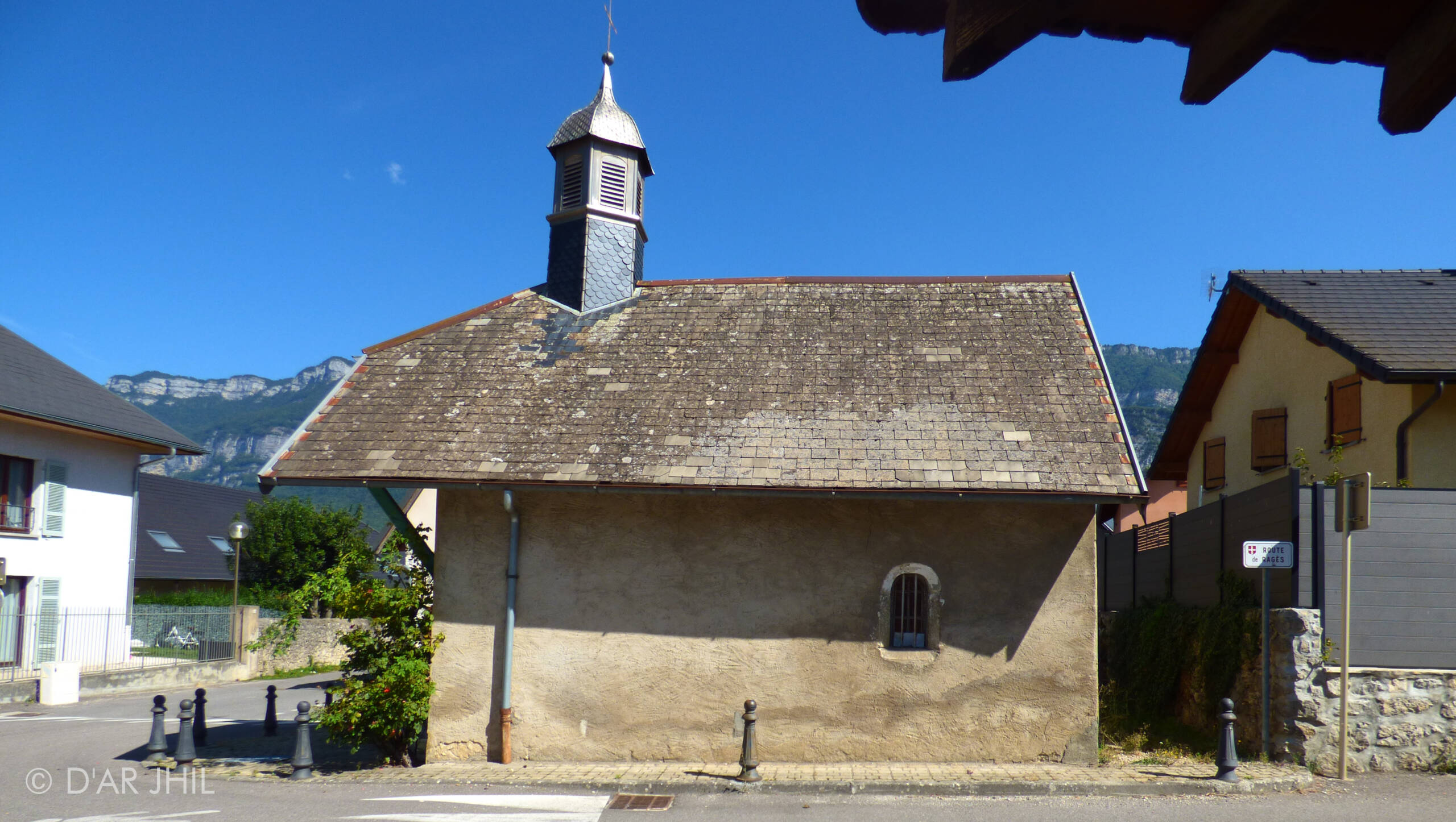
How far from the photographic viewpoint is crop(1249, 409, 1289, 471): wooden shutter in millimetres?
17156

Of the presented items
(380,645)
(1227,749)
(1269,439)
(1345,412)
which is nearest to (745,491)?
(380,645)

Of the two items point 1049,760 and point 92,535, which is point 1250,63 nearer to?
point 1049,760

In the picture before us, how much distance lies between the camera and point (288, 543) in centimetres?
3012

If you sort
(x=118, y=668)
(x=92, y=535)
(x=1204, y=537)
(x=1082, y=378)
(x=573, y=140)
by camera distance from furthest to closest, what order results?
1. (x=92, y=535)
2. (x=118, y=668)
3. (x=573, y=140)
4. (x=1204, y=537)
5. (x=1082, y=378)

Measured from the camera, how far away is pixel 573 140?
47.2ft

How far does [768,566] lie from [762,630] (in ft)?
2.37

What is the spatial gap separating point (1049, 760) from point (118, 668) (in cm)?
1982

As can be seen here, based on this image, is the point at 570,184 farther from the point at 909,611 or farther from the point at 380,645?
the point at 909,611

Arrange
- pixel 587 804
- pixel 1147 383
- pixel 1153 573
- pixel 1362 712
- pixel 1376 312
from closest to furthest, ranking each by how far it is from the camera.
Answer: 1. pixel 587 804
2. pixel 1362 712
3. pixel 1153 573
4. pixel 1376 312
5. pixel 1147 383

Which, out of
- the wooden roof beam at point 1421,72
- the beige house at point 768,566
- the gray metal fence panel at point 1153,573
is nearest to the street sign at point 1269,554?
the beige house at point 768,566

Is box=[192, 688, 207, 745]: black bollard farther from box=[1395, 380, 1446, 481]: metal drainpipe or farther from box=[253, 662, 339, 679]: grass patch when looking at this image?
box=[1395, 380, 1446, 481]: metal drainpipe

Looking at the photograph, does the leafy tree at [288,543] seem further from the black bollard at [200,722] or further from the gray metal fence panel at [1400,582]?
the gray metal fence panel at [1400,582]

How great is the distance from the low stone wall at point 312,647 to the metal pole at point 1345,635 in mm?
23387

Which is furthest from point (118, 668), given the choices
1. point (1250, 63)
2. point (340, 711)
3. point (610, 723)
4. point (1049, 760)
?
point (1250, 63)
